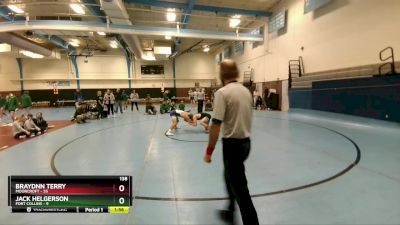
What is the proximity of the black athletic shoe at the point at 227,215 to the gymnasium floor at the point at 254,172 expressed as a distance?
94mm

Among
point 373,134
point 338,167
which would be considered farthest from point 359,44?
point 338,167

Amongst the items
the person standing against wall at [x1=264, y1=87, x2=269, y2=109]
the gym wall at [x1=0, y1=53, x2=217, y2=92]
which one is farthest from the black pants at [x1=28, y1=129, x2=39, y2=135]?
the gym wall at [x1=0, y1=53, x2=217, y2=92]

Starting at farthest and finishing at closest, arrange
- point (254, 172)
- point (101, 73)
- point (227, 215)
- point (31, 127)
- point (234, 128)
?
point (101, 73)
point (31, 127)
point (254, 172)
point (227, 215)
point (234, 128)

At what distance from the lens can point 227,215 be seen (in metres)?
2.72

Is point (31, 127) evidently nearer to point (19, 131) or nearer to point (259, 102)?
point (19, 131)

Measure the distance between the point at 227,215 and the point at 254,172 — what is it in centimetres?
156

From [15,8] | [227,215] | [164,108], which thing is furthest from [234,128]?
[15,8]

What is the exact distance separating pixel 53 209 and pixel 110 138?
5.69 m

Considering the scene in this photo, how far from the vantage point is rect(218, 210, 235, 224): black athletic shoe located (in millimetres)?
2621

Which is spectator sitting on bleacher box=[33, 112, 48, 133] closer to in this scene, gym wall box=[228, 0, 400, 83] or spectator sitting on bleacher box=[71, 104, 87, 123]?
spectator sitting on bleacher box=[71, 104, 87, 123]

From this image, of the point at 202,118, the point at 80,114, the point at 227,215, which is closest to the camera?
the point at 227,215

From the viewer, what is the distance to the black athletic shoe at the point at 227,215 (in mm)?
2621

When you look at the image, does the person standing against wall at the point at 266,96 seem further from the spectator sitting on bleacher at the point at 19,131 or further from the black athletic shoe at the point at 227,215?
the black athletic shoe at the point at 227,215
